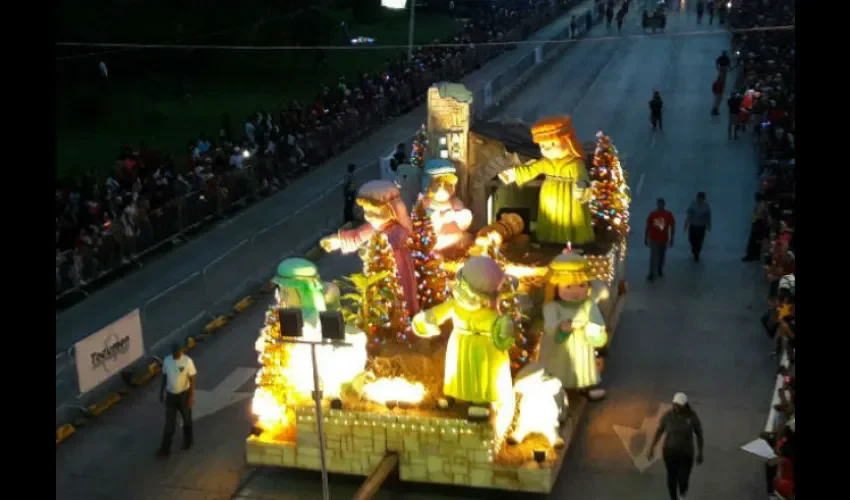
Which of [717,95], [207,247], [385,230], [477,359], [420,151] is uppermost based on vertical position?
[717,95]

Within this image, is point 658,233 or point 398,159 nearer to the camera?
point 658,233

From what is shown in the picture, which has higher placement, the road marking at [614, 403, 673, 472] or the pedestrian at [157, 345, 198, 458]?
the pedestrian at [157, 345, 198, 458]

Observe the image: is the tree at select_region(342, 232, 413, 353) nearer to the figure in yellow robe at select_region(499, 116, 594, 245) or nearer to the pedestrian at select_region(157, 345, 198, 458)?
the pedestrian at select_region(157, 345, 198, 458)

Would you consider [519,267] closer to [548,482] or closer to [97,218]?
[548,482]

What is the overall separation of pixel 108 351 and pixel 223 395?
148 cm

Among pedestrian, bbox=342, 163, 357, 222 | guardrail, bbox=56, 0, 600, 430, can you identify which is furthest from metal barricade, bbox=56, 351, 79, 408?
pedestrian, bbox=342, 163, 357, 222

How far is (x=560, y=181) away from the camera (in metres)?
13.1

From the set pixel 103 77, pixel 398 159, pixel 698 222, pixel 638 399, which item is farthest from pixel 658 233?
pixel 103 77

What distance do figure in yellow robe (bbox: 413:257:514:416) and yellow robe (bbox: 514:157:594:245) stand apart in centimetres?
369

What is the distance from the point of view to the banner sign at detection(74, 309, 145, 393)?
37.9 ft

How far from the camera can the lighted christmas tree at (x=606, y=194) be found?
1402cm

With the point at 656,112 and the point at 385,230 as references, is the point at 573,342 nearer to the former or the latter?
the point at 385,230

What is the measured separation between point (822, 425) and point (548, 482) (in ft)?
23.2

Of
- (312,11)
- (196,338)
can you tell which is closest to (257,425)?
(196,338)
